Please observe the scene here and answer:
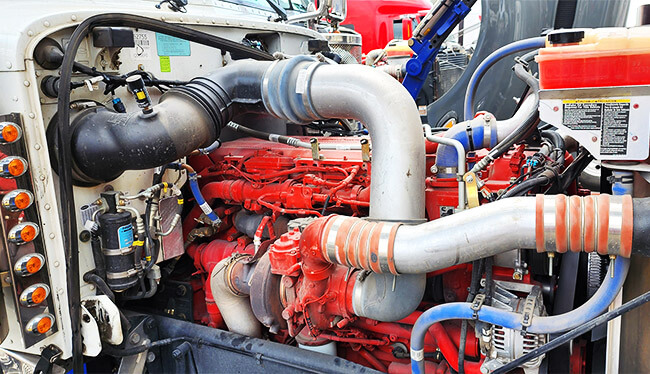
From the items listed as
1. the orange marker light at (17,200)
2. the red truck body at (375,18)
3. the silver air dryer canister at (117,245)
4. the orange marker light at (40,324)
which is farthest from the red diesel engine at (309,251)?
the red truck body at (375,18)

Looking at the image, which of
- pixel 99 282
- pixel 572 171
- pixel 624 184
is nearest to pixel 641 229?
pixel 624 184

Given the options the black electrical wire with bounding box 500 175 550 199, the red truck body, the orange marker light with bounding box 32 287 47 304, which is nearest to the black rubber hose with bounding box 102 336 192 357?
the orange marker light with bounding box 32 287 47 304

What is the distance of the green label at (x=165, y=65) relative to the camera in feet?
7.41

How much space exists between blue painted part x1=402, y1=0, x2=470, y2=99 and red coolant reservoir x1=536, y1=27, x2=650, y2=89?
9.23 feet

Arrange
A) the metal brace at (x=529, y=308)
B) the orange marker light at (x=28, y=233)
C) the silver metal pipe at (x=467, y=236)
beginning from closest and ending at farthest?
the silver metal pipe at (x=467, y=236) → the metal brace at (x=529, y=308) → the orange marker light at (x=28, y=233)

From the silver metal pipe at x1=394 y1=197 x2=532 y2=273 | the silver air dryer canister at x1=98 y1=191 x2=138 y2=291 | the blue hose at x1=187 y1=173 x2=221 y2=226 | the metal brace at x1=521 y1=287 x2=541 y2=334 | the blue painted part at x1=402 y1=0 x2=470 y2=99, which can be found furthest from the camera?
the blue painted part at x1=402 y1=0 x2=470 y2=99

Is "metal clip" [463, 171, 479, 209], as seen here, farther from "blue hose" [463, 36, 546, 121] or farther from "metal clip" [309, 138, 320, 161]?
"blue hose" [463, 36, 546, 121]

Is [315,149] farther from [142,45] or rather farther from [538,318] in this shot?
[538,318]

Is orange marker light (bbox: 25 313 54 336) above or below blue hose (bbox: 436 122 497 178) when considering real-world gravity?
below

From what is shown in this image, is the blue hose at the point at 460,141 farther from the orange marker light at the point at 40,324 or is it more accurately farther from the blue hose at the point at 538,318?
the orange marker light at the point at 40,324

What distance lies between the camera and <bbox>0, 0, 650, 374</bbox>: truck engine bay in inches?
53.1

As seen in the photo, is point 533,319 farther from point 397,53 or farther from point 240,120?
point 397,53

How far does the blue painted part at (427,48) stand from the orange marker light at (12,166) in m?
3.07

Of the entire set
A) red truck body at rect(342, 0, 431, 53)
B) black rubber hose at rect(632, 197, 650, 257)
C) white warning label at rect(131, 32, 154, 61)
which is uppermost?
red truck body at rect(342, 0, 431, 53)
